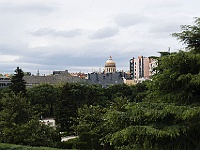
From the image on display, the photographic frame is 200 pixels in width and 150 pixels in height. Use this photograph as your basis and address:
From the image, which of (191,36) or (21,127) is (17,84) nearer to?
(21,127)

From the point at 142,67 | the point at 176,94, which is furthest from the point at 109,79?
the point at 176,94

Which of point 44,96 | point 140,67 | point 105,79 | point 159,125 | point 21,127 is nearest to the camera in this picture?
point 159,125

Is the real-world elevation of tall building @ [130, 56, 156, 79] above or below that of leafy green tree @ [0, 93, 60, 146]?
above

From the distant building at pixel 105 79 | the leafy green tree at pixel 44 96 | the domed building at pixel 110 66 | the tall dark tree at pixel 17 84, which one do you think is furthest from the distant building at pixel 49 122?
the domed building at pixel 110 66

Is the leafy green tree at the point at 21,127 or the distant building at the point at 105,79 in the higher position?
the distant building at the point at 105,79

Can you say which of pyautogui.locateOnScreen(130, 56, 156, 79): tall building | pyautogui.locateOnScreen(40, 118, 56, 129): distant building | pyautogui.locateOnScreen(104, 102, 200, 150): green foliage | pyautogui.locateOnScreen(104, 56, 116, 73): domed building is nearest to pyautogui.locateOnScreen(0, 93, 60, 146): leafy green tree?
pyautogui.locateOnScreen(40, 118, 56, 129): distant building

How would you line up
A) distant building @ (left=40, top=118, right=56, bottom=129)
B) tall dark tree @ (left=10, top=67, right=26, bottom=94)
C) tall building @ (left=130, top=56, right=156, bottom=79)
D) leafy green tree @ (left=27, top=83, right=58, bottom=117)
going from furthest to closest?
tall building @ (left=130, top=56, right=156, bottom=79) → leafy green tree @ (left=27, top=83, right=58, bottom=117) → tall dark tree @ (left=10, top=67, right=26, bottom=94) → distant building @ (left=40, top=118, right=56, bottom=129)

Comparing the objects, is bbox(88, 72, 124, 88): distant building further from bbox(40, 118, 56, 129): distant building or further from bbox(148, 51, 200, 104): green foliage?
bbox(148, 51, 200, 104): green foliage

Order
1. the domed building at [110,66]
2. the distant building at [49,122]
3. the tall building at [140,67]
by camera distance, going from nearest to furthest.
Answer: the distant building at [49,122]
the domed building at [110,66]
the tall building at [140,67]

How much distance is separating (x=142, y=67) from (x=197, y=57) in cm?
10445

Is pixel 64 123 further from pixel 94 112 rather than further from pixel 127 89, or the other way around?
pixel 127 89

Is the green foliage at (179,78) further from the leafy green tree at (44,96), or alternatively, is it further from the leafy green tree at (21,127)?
the leafy green tree at (44,96)

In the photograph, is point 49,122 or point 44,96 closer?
point 49,122

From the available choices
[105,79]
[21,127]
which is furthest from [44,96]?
[21,127]
